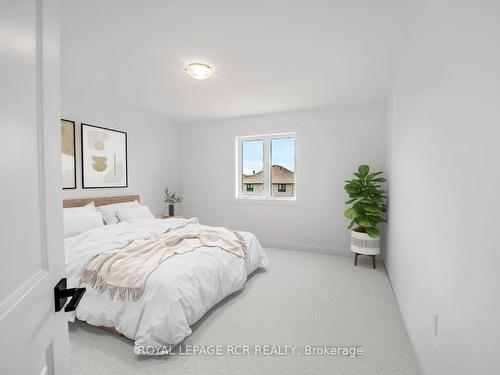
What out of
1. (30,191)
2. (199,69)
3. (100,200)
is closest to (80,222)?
(100,200)

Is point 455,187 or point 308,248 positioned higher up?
point 455,187

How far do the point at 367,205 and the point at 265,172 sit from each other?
6.63 feet

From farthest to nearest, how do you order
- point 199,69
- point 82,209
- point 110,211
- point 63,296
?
point 110,211
point 82,209
point 199,69
point 63,296

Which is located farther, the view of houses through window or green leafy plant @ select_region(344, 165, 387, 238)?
the view of houses through window

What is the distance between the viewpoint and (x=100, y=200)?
12.0ft

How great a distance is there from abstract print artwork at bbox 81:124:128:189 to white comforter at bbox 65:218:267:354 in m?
1.30

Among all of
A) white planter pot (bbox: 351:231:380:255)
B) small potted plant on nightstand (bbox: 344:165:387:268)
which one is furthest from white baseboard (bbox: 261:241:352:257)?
white planter pot (bbox: 351:231:380:255)

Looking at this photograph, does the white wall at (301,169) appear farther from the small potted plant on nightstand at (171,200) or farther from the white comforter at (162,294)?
the white comforter at (162,294)

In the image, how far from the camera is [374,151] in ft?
12.6

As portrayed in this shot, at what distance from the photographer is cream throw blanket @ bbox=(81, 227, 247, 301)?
1909mm

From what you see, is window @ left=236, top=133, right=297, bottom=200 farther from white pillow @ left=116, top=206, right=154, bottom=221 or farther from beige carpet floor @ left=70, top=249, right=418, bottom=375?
beige carpet floor @ left=70, top=249, right=418, bottom=375

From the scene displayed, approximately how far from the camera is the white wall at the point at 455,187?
87 centimetres

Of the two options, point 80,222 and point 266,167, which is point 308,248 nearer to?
point 266,167

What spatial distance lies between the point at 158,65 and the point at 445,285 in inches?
119
